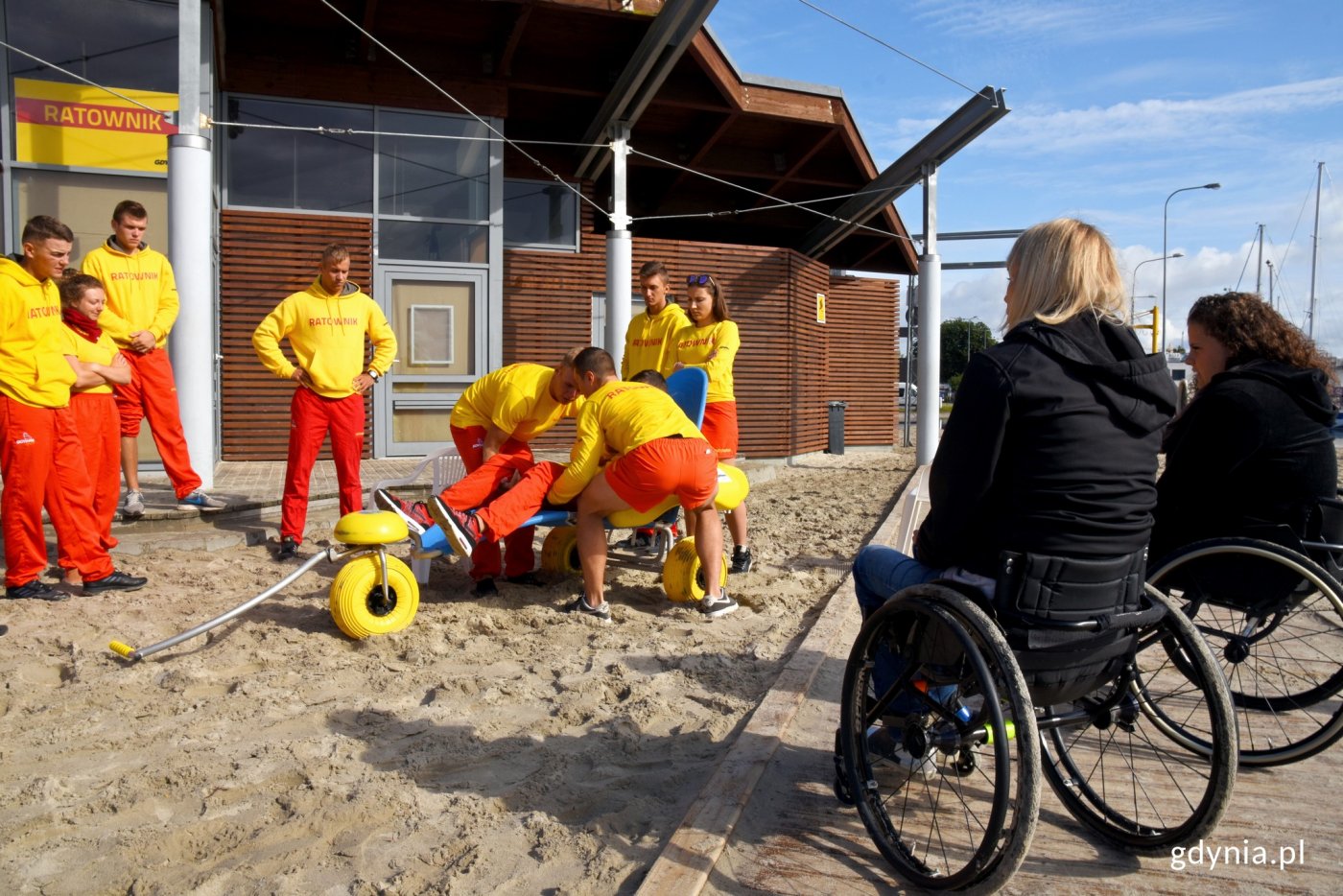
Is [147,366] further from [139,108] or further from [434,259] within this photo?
[434,259]

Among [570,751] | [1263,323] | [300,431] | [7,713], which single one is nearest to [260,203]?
[300,431]

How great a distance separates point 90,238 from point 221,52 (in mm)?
2524

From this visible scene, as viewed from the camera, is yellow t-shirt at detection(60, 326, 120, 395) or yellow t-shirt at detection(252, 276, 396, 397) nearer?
yellow t-shirt at detection(60, 326, 120, 395)

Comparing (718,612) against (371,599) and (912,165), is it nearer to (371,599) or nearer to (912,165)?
(371,599)

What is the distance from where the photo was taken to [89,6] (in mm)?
8977

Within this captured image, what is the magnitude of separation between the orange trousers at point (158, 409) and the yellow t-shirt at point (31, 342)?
1.34 meters

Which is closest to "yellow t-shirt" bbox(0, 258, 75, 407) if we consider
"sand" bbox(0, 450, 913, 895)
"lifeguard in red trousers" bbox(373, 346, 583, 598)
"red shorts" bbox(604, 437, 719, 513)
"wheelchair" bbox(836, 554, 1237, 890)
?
"sand" bbox(0, 450, 913, 895)

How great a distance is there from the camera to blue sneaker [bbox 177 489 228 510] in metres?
6.60

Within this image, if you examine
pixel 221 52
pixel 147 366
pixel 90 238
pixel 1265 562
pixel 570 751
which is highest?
pixel 221 52

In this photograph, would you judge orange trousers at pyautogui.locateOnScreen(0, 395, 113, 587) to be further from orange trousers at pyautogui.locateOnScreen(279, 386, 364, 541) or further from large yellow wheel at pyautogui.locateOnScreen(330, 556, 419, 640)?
large yellow wheel at pyautogui.locateOnScreen(330, 556, 419, 640)

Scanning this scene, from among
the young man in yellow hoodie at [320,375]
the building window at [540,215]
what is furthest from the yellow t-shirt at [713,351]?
the building window at [540,215]

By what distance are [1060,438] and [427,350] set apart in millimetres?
9813

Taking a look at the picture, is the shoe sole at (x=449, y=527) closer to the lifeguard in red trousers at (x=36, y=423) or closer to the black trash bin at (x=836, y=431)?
the lifeguard in red trousers at (x=36, y=423)

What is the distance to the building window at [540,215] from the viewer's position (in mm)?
12328
